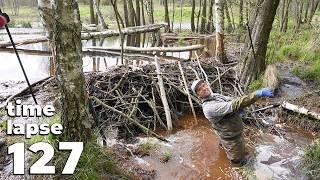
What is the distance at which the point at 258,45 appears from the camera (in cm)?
1009

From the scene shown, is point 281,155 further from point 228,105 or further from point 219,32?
point 219,32

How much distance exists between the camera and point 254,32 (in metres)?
10.2

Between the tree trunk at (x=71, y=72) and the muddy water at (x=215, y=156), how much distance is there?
1.58m

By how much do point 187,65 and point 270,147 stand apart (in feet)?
12.0

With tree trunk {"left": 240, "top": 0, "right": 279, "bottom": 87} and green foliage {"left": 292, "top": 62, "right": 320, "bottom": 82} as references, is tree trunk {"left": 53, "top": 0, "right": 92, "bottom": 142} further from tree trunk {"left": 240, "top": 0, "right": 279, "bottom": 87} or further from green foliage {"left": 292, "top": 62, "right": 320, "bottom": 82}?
green foliage {"left": 292, "top": 62, "right": 320, "bottom": 82}

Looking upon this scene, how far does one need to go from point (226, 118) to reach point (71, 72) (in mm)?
2483

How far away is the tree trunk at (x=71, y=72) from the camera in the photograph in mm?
4555

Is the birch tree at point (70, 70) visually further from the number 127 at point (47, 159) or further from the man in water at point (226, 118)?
the man in water at point (226, 118)

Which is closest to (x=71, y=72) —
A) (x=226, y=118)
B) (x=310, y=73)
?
(x=226, y=118)

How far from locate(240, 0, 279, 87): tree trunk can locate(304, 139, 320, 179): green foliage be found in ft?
14.0

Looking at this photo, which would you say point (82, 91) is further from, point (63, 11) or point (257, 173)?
point (257, 173)

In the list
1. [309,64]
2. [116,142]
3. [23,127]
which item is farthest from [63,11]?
[309,64]

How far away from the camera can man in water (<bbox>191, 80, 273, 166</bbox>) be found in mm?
5707

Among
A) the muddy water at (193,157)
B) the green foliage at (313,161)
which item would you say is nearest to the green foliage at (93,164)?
the muddy water at (193,157)
